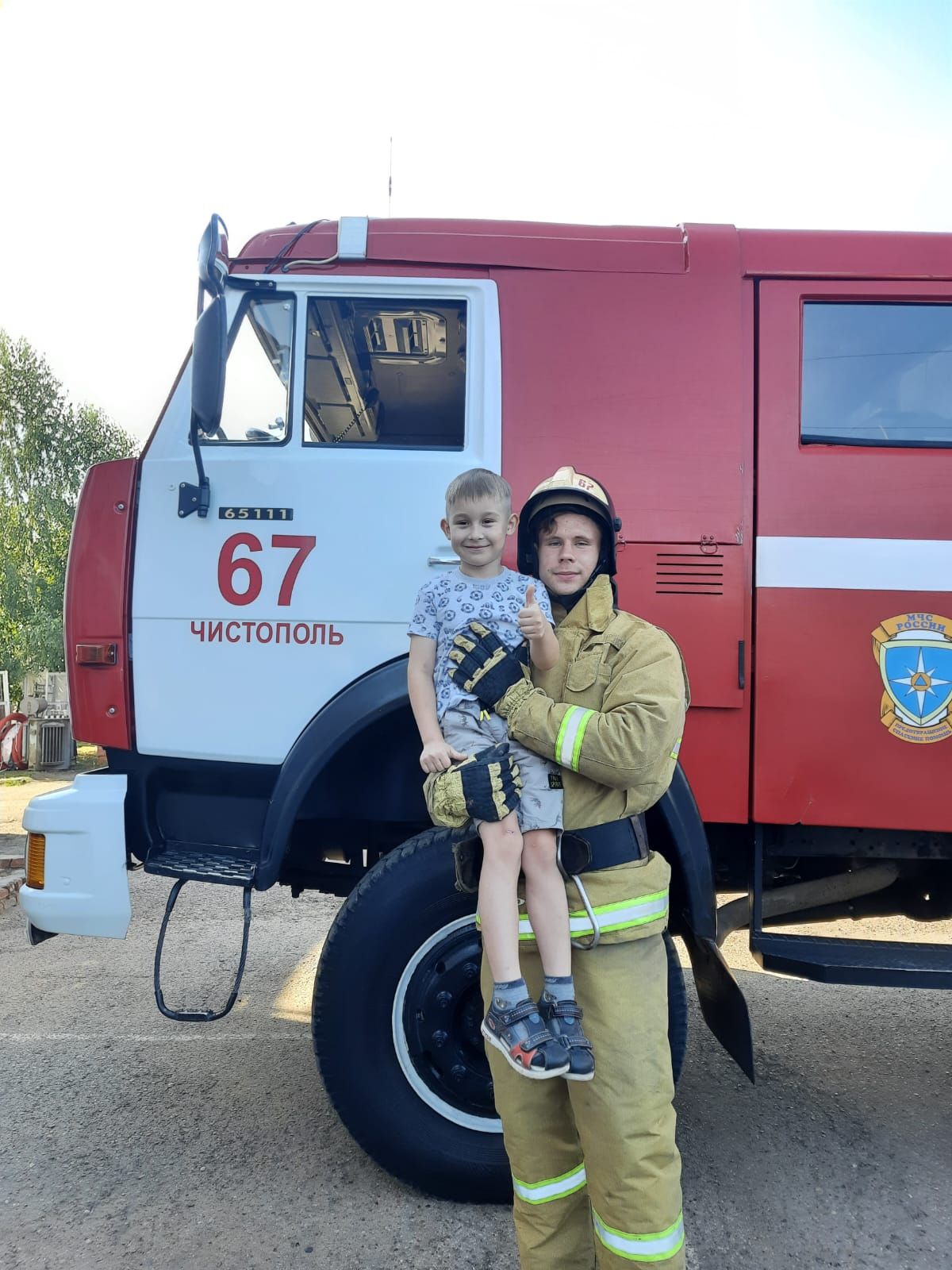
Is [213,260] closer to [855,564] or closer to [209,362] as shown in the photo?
[209,362]

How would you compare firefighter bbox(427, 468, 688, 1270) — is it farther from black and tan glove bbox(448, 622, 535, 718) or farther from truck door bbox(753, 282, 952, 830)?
truck door bbox(753, 282, 952, 830)

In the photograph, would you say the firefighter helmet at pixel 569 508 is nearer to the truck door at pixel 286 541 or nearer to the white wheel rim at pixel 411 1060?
the truck door at pixel 286 541

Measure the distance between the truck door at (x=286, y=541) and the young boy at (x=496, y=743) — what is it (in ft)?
2.03

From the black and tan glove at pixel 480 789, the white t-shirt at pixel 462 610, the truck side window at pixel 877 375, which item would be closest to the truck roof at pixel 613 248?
the truck side window at pixel 877 375

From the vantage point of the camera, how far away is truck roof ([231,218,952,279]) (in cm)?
263

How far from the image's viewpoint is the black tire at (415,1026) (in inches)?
96.8

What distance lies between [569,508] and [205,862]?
5.27ft

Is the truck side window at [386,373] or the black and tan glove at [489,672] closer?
the black and tan glove at [489,672]

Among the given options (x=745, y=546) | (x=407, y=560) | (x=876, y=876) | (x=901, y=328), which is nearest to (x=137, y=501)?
(x=407, y=560)

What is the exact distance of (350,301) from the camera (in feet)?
8.90

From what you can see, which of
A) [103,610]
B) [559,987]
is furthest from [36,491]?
[559,987]

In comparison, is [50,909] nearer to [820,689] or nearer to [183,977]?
[183,977]

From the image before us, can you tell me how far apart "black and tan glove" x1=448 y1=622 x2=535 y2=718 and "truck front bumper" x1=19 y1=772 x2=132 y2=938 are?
138 cm

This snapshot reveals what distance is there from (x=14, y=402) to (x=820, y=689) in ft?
106
